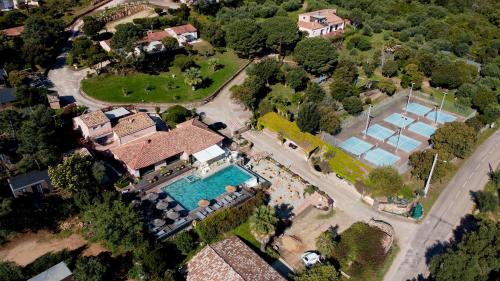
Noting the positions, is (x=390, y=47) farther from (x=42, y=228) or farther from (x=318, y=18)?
(x=42, y=228)

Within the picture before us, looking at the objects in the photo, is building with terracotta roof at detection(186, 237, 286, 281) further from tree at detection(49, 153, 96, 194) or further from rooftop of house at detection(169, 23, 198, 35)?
rooftop of house at detection(169, 23, 198, 35)

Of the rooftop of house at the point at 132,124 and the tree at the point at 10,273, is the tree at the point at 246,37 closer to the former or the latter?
the rooftop of house at the point at 132,124

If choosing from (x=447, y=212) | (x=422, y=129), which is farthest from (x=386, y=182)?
(x=422, y=129)

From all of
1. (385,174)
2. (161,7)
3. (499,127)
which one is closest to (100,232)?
(385,174)

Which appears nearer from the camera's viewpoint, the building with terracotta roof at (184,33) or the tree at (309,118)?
the tree at (309,118)

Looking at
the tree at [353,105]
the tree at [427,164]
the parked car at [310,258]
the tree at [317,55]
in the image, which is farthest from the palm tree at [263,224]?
the tree at [317,55]

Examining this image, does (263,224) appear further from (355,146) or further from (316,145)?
(355,146)

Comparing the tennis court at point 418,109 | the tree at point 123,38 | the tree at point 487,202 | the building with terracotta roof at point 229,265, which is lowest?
the tennis court at point 418,109
